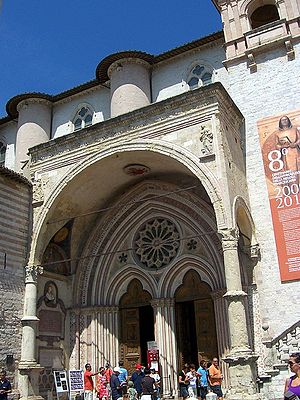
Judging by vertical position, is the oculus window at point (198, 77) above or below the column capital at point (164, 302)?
above

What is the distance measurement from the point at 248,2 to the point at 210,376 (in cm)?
1310

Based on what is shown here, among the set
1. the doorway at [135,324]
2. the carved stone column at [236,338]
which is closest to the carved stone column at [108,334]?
the doorway at [135,324]

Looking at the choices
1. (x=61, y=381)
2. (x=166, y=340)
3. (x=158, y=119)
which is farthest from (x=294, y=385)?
(x=166, y=340)

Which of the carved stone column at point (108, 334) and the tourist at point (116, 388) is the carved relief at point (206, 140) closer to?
the tourist at point (116, 388)

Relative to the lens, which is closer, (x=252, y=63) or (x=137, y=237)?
(x=252, y=63)

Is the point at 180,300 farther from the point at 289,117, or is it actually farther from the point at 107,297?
the point at 289,117

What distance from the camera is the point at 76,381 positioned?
46.4ft

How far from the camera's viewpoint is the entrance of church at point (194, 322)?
15.3 meters

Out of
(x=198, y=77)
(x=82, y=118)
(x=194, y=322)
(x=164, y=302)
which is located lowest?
(x=194, y=322)

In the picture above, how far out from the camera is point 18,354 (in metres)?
14.1

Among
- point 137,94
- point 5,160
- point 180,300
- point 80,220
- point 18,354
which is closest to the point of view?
point 18,354

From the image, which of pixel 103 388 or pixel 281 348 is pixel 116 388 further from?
pixel 281 348

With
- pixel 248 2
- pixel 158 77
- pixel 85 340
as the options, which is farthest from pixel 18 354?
pixel 248 2

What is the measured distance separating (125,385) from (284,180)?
7333 mm
